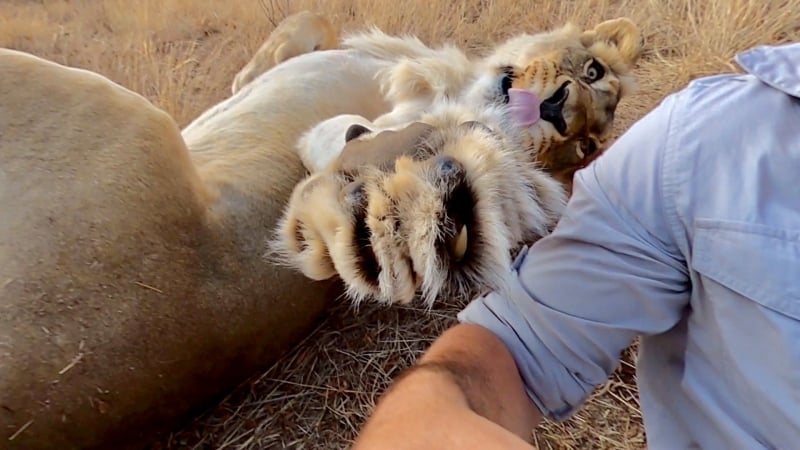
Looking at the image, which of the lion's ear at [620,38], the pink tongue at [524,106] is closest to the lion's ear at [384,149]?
the pink tongue at [524,106]

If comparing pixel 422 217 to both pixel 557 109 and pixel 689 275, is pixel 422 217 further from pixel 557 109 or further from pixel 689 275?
pixel 557 109

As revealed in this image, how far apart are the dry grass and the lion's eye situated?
536 mm

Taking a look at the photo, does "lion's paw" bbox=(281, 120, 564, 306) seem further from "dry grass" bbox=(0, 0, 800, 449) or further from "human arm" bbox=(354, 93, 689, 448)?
"dry grass" bbox=(0, 0, 800, 449)

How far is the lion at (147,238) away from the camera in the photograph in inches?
46.2

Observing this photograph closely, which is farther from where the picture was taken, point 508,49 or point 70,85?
point 508,49

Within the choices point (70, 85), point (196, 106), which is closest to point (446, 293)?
point (70, 85)

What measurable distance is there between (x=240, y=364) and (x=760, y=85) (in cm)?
94

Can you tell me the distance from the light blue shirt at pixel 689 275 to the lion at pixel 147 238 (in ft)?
0.35

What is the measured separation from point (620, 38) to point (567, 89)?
0.38 meters

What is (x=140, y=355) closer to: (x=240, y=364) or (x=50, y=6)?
(x=240, y=364)

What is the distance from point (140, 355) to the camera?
4.32ft

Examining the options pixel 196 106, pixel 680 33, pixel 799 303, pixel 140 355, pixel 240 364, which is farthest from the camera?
pixel 680 33

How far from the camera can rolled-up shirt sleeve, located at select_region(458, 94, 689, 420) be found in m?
1.06

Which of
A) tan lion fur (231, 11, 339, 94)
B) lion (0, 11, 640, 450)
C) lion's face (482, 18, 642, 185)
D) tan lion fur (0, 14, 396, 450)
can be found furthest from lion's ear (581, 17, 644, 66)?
tan lion fur (231, 11, 339, 94)
